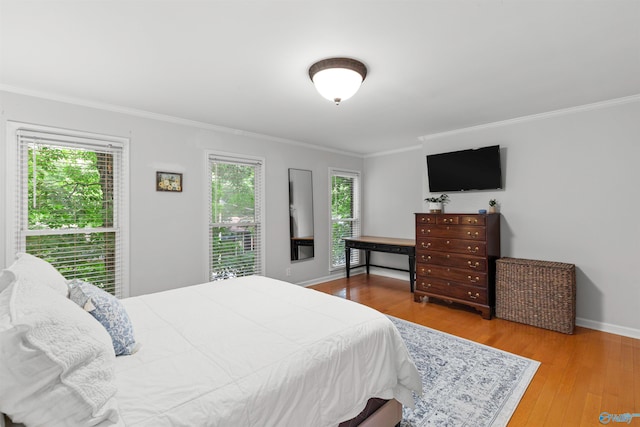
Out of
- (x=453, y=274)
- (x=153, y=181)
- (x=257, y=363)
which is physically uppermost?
(x=153, y=181)

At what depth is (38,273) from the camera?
1.42m

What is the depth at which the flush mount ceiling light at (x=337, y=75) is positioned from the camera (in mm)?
2203

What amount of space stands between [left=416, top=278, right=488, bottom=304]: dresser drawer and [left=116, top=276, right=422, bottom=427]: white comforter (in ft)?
7.48

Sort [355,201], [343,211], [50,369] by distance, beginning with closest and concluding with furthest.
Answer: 1. [50,369]
2. [343,211]
3. [355,201]

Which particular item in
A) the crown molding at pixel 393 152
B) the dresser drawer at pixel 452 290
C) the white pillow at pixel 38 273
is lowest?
the dresser drawer at pixel 452 290

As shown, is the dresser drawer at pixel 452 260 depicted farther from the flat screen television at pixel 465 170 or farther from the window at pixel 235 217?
the window at pixel 235 217

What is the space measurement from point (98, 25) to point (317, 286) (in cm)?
415

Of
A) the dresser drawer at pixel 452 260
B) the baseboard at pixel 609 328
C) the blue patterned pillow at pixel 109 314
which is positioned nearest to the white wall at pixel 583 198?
the baseboard at pixel 609 328

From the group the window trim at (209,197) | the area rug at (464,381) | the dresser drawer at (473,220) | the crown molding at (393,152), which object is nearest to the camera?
the area rug at (464,381)

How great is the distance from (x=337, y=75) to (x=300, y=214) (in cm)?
290

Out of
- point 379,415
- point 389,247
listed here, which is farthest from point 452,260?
point 379,415

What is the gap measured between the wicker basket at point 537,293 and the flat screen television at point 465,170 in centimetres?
105

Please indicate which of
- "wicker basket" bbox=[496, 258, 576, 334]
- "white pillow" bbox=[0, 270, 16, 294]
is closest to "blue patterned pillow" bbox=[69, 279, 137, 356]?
"white pillow" bbox=[0, 270, 16, 294]

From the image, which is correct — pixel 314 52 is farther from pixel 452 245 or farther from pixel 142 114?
pixel 452 245
